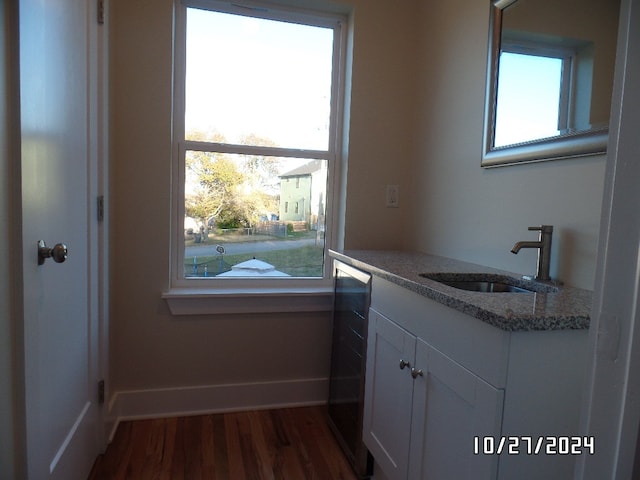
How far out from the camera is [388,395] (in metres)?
1.43

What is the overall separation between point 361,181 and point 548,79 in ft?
3.44

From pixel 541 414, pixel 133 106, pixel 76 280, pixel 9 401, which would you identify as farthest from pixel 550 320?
pixel 133 106

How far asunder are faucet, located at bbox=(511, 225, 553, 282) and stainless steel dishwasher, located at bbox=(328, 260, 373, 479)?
0.58 metres

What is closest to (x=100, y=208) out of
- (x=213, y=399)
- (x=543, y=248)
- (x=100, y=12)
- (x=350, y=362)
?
(x=100, y=12)

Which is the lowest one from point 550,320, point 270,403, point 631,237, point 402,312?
point 270,403

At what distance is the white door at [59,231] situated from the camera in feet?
3.26

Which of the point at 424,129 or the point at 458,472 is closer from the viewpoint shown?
the point at 458,472

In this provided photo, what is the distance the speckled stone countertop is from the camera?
854mm

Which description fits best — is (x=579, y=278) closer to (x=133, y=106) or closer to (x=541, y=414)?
(x=541, y=414)

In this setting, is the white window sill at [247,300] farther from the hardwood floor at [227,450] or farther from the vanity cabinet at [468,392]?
the vanity cabinet at [468,392]

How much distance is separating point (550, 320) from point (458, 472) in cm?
47

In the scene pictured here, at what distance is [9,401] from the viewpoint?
94 centimetres

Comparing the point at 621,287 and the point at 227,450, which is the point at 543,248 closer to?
the point at 621,287

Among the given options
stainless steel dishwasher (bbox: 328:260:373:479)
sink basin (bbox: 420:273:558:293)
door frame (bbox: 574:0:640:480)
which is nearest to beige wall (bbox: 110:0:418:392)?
stainless steel dishwasher (bbox: 328:260:373:479)
